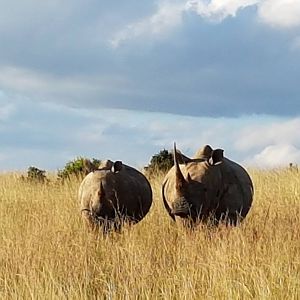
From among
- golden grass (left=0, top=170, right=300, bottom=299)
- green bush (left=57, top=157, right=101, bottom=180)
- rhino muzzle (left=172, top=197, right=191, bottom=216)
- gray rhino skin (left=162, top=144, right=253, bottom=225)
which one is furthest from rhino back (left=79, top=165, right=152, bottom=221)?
green bush (left=57, top=157, right=101, bottom=180)

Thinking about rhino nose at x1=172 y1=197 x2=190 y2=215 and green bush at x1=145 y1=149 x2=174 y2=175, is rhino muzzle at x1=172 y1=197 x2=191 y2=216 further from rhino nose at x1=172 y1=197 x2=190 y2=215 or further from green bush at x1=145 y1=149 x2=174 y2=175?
green bush at x1=145 y1=149 x2=174 y2=175

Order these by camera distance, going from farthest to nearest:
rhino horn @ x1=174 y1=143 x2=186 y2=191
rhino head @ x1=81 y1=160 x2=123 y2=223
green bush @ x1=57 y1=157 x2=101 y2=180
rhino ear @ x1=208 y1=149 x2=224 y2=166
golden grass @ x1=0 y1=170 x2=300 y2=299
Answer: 1. green bush @ x1=57 y1=157 x2=101 y2=180
2. rhino head @ x1=81 y1=160 x2=123 y2=223
3. rhino ear @ x1=208 y1=149 x2=224 y2=166
4. rhino horn @ x1=174 y1=143 x2=186 y2=191
5. golden grass @ x1=0 y1=170 x2=300 y2=299

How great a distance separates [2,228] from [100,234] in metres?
2.11

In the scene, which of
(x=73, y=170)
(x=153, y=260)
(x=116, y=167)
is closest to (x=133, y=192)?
(x=116, y=167)

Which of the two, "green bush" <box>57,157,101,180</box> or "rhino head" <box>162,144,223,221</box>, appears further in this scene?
"green bush" <box>57,157,101,180</box>

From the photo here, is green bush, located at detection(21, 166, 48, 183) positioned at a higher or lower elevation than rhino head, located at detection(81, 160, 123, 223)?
higher

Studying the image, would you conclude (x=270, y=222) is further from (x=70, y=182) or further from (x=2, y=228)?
(x=70, y=182)

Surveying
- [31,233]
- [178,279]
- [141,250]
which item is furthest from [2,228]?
[178,279]

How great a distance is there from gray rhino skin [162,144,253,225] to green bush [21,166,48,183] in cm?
944

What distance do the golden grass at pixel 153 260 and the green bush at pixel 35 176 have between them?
704 cm

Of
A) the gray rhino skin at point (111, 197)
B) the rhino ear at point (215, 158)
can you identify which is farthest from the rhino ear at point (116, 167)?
the rhino ear at point (215, 158)

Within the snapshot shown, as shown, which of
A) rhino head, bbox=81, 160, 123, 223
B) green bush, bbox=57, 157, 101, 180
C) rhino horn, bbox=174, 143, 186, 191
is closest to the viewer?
rhino horn, bbox=174, 143, 186, 191

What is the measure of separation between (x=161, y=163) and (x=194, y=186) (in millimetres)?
9740

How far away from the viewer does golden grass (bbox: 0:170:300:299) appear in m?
6.15
